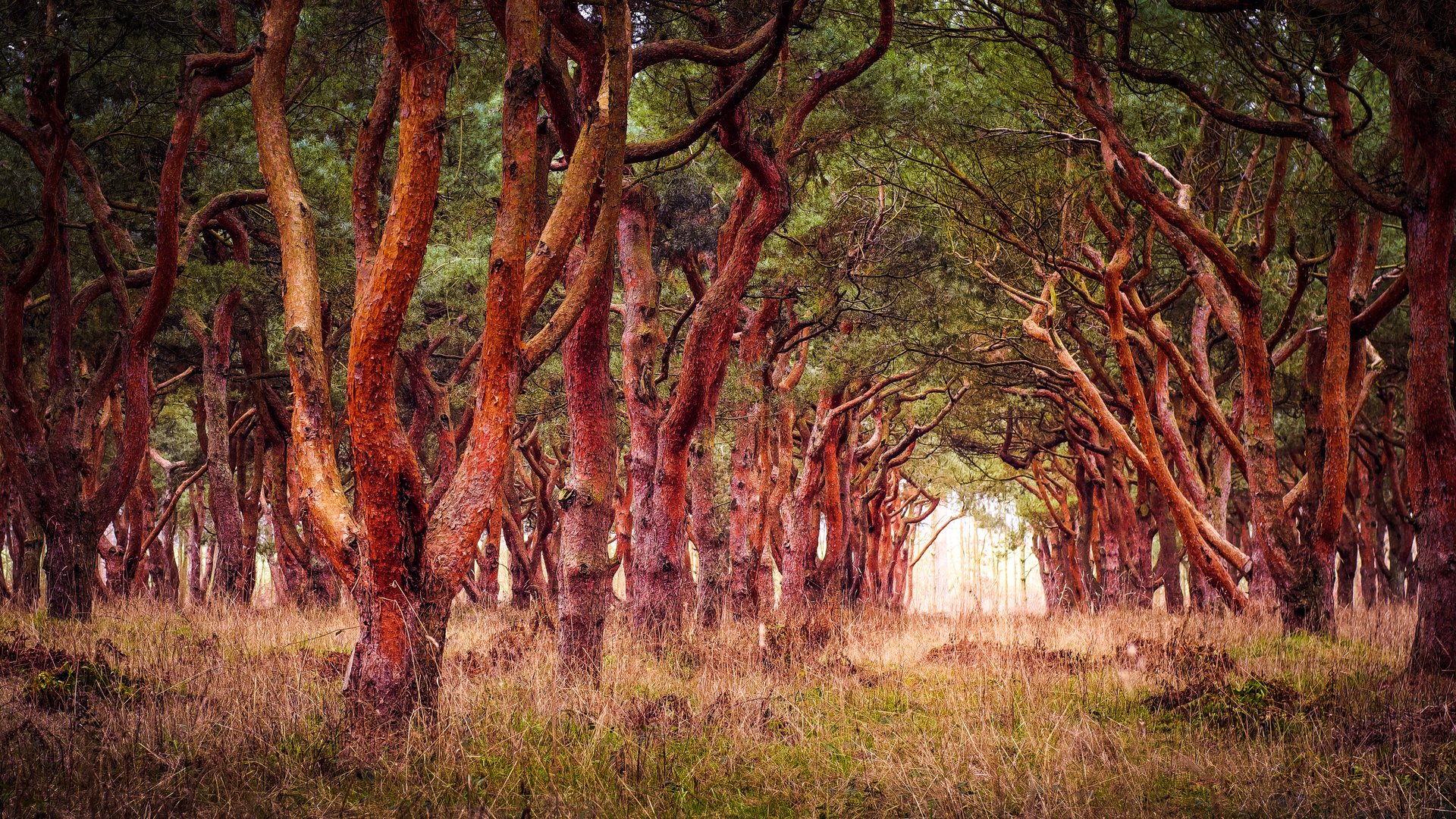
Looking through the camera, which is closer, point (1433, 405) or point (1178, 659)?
point (1433, 405)

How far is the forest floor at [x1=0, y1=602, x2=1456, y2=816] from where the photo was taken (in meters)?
3.62

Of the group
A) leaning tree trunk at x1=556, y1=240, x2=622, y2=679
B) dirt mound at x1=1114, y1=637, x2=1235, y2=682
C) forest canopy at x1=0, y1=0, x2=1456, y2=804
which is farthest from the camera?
dirt mound at x1=1114, y1=637, x2=1235, y2=682

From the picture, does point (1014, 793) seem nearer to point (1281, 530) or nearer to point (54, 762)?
point (54, 762)

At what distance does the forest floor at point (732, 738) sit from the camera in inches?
143

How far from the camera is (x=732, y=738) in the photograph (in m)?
4.65

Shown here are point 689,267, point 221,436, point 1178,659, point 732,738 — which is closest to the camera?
point 732,738

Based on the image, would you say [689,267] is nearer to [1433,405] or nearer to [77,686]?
[1433,405]

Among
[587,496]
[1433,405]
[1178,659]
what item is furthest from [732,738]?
[1433,405]

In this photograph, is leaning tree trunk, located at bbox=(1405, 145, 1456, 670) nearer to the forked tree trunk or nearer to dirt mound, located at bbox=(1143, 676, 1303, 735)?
dirt mound, located at bbox=(1143, 676, 1303, 735)

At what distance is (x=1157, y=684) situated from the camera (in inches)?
251

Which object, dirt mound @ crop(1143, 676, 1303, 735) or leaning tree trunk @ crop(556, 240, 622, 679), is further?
leaning tree trunk @ crop(556, 240, 622, 679)

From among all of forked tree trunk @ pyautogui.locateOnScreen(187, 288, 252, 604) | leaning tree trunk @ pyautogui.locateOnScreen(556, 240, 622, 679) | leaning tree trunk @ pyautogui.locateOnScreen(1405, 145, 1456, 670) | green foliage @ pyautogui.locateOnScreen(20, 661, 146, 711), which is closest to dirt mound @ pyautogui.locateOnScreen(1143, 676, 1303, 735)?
leaning tree trunk @ pyautogui.locateOnScreen(1405, 145, 1456, 670)

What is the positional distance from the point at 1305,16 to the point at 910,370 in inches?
351

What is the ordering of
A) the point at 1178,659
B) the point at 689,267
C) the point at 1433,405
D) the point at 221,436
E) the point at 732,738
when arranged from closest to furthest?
the point at 732,738 → the point at 1433,405 → the point at 1178,659 → the point at 221,436 → the point at 689,267
